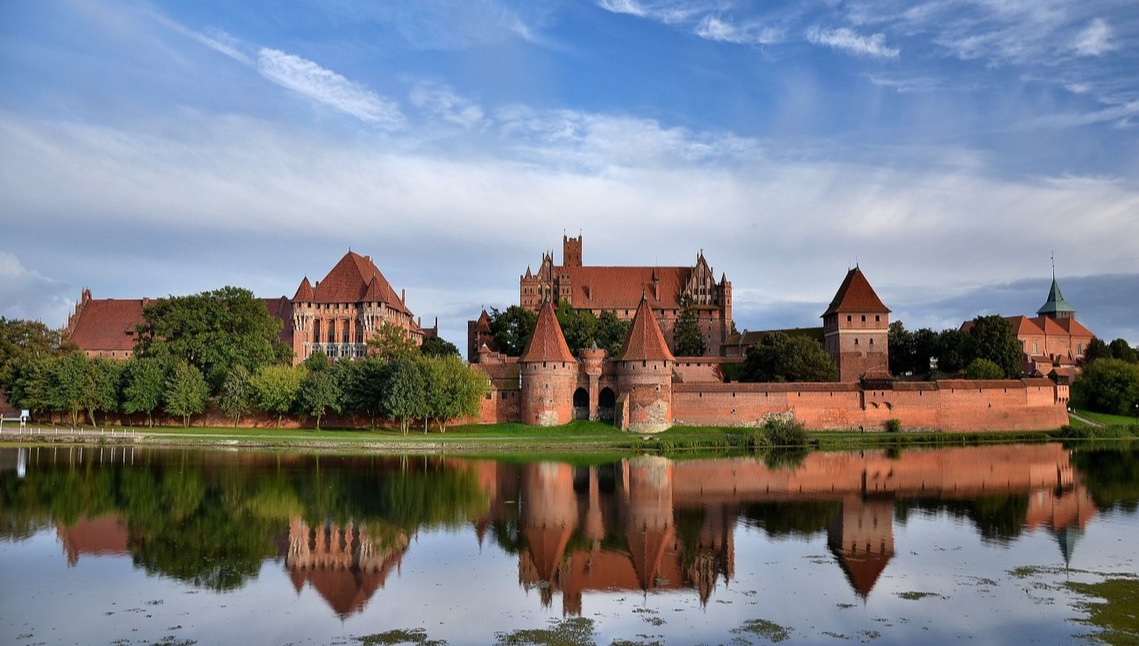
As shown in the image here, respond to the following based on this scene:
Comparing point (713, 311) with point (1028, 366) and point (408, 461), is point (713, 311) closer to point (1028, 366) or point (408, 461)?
point (1028, 366)

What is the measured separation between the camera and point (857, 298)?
59.8m

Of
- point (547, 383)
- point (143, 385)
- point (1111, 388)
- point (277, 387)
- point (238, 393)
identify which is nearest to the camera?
point (277, 387)

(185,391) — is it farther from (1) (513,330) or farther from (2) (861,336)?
(2) (861,336)

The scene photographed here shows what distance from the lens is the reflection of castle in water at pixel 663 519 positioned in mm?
17156

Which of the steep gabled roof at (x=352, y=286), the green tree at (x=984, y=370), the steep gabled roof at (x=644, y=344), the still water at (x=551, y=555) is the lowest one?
the still water at (x=551, y=555)

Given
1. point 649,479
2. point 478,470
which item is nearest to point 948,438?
point 649,479

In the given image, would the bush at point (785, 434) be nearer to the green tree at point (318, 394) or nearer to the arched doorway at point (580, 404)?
the arched doorway at point (580, 404)

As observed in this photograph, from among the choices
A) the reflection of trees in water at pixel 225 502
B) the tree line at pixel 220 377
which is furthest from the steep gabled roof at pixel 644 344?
the reflection of trees in water at pixel 225 502

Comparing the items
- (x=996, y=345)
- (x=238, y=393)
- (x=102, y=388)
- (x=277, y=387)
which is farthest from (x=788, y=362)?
(x=102, y=388)

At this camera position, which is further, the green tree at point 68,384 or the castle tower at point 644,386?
the green tree at point 68,384

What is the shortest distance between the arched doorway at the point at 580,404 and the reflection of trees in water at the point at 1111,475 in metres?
22.3

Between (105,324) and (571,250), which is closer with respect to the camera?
(105,324)

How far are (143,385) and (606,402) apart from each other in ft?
76.5

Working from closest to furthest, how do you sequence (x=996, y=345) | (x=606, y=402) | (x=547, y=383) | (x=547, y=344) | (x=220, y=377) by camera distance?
(x=547, y=383) < (x=547, y=344) < (x=220, y=377) < (x=606, y=402) < (x=996, y=345)
